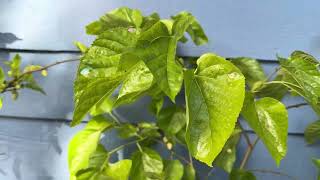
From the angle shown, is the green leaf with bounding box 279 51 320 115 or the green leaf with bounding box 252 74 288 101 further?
the green leaf with bounding box 252 74 288 101

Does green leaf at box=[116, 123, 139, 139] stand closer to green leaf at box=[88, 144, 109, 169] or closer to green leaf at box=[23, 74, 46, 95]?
green leaf at box=[88, 144, 109, 169]

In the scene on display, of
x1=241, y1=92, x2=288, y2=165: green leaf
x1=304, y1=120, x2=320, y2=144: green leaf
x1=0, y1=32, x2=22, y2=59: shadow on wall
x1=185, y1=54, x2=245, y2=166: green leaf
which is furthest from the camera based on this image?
x1=0, y1=32, x2=22, y2=59: shadow on wall

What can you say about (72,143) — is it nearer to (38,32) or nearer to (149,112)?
(149,112)

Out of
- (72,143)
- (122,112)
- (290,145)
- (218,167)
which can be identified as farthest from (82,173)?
(290,145)

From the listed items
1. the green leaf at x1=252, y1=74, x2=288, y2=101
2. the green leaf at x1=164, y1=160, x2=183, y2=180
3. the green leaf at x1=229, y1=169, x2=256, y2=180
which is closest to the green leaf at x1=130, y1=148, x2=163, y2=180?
the green leaf at x1=164, y1=160, x2=183, y2=180

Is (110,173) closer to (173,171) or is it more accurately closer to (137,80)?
(173,171)

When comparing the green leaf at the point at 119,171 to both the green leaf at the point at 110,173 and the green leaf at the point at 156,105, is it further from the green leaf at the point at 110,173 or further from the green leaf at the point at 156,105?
the green leaf at the point at 156,105

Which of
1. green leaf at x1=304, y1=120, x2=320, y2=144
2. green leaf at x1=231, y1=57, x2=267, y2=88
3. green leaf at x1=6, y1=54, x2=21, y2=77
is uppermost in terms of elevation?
green leaf at x1=231, y1=57, x2=267, y2=88

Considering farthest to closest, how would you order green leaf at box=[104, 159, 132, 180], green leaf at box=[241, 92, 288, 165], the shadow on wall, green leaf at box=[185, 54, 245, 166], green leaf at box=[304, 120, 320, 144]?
the shadow on wall → green leaf at box=[304, 120, 320, 144] → green leaf at box=[104, 159, 132, 180] → green leaf at box=[241, 92, 288, 165] → green leaf at box=[185, 54, 245, 166]
